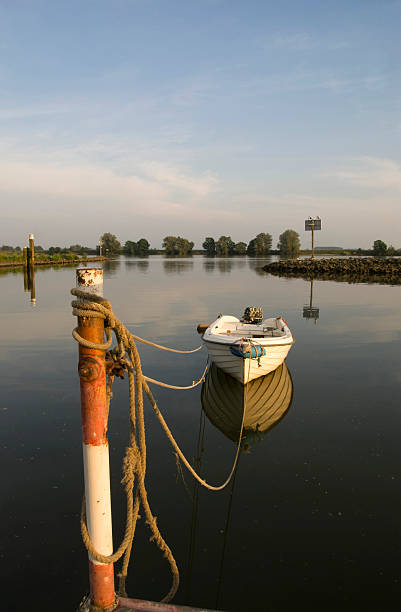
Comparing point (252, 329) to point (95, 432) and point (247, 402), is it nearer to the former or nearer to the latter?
point (247, 402)

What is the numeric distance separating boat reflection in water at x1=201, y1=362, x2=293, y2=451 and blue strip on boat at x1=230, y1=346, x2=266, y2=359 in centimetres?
117

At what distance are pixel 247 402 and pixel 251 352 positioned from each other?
1.47 meters

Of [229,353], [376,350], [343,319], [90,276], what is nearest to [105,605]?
[90,276]

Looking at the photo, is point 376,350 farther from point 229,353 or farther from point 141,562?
point 141,562

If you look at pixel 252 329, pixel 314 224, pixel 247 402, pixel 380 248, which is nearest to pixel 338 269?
pixel 314 224

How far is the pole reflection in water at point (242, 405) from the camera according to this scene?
925 centimetres

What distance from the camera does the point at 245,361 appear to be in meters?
11.5

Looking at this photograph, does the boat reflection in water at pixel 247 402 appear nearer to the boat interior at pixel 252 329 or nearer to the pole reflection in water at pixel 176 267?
the boat interior at pixel 252 329

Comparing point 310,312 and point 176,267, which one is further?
point 176,267

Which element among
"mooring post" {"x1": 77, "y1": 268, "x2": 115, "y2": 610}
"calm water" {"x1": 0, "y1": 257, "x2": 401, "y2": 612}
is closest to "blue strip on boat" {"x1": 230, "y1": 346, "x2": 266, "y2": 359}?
"calm water" {"x1": 0, "y1": 257, "x2": 401, "y2": 612}

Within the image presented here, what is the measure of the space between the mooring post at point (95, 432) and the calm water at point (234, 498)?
1.76m

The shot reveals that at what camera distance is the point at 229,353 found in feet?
39.4

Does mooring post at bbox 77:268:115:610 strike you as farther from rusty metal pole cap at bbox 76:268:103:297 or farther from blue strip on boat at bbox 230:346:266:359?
blue strip on boat at bbox 230:346:266:359

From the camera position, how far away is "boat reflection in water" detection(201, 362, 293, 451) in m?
9.91
